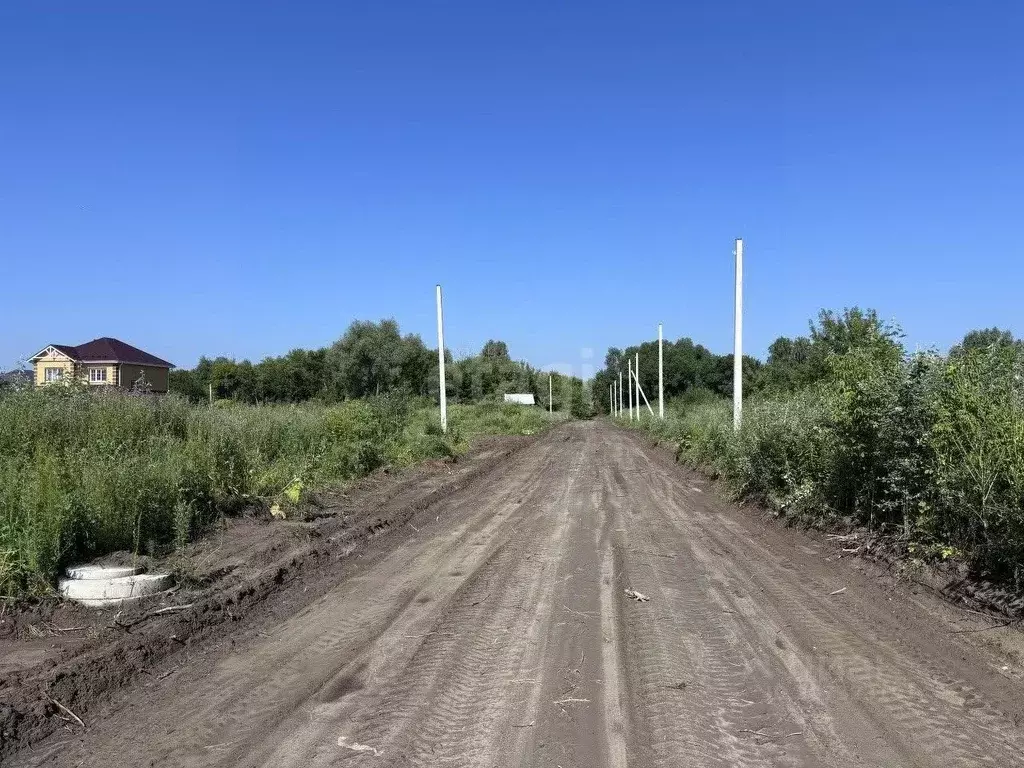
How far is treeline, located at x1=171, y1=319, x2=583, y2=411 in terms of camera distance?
2320 inches

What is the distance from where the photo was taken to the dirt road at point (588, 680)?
3789 mm

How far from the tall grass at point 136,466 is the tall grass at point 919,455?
8.57 meters

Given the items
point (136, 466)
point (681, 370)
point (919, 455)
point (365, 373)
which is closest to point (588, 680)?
point (919, 455)

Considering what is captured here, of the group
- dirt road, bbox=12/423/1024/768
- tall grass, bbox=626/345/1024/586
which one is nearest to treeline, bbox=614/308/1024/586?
tall grass, bbox=626/345/1024/586

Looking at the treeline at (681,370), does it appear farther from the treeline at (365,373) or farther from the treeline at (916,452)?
the treeline at (916,452)

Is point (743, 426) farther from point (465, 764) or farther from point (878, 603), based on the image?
point (465, 764)

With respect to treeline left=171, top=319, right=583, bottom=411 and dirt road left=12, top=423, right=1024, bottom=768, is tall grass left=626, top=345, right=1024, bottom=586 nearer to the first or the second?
dirt road left=12, top=423, right=1024, bottom=768

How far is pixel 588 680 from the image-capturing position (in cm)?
469

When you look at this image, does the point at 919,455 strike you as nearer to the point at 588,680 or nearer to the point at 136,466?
the point at 588,680

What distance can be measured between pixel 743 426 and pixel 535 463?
962 centimetres

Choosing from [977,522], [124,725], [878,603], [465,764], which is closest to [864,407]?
[977,522]

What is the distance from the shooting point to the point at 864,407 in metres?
8.88

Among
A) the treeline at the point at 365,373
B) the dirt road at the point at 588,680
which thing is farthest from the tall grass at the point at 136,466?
the treeline at the point at 365,373

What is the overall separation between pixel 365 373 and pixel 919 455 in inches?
2146
